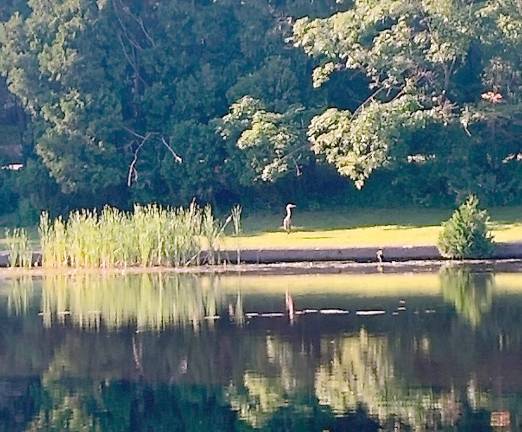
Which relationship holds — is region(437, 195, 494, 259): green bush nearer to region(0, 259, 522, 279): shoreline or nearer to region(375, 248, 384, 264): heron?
region(0, 259, 522, 279): shoreline

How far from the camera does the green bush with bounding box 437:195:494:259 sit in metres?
29.2

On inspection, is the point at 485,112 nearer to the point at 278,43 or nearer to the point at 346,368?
the point at 278,43

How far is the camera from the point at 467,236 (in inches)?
1152

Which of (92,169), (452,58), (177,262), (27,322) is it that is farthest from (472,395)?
(92,169)

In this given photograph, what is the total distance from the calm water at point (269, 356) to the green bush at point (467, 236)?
3374mm

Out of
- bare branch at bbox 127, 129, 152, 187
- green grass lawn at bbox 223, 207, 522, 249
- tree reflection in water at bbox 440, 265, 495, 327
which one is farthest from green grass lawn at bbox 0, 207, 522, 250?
tree reflection in water at bbox 440, 265, 495, 327

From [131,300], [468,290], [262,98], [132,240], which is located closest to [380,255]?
[132,240]

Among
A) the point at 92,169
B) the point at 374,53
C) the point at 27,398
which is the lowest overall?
the point at 27,398

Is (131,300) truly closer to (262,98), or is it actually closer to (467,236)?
(467,236)

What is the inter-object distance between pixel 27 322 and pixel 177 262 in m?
8.15

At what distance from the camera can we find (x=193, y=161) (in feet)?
131

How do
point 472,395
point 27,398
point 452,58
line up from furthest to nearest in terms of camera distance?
point 452,58, point 27,398, point 472,395

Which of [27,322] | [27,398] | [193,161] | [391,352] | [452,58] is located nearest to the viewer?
[27,398]

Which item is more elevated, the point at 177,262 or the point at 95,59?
the point at 95,59
